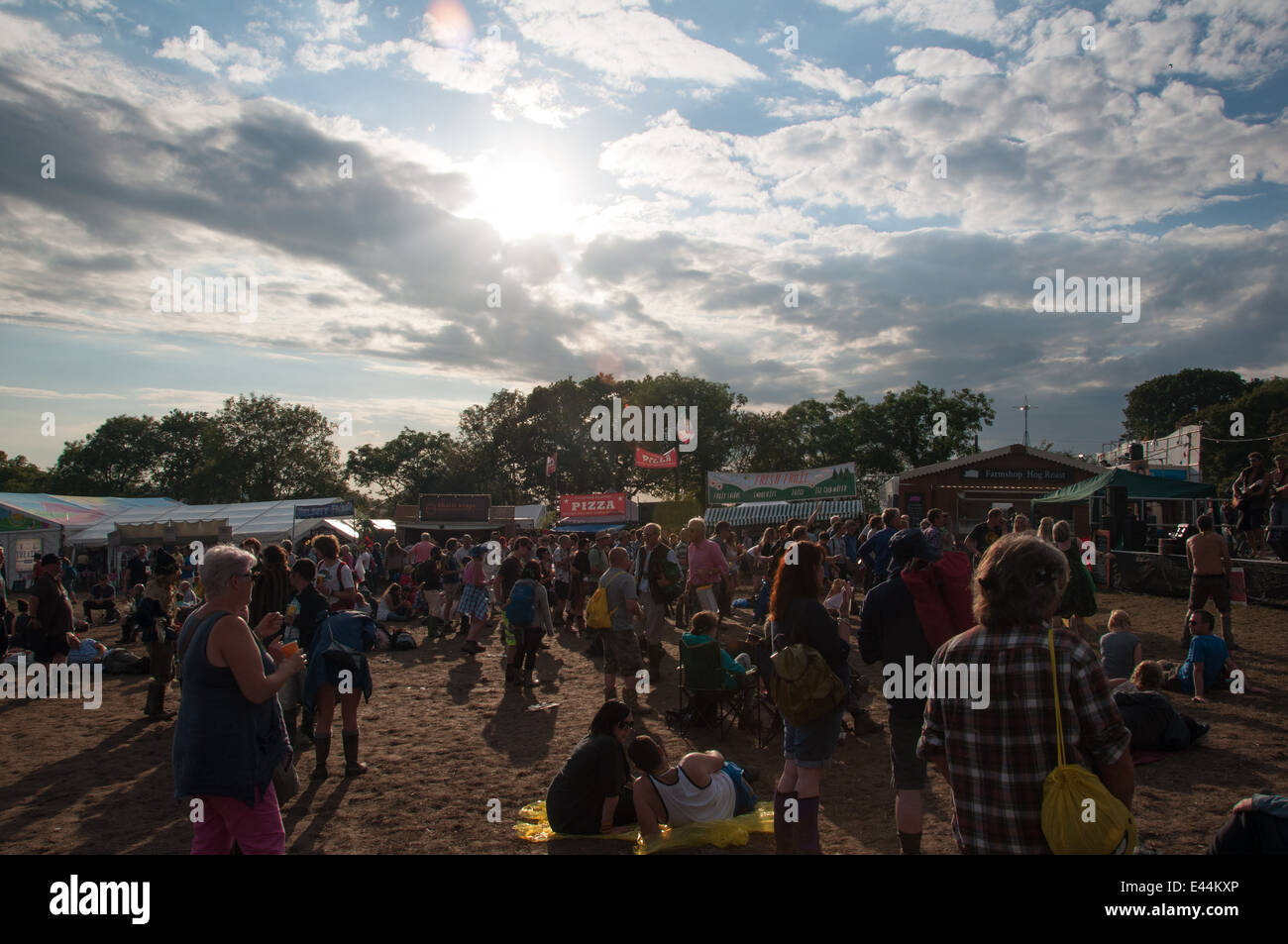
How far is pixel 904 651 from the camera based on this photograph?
3.86m

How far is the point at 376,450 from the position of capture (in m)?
84.2

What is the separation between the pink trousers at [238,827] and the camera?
3.05 metres

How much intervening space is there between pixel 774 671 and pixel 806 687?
0.24 metres

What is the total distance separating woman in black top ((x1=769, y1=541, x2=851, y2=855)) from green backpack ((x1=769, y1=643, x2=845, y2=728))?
84 mm

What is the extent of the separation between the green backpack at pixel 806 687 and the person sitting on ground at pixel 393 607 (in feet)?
44.3

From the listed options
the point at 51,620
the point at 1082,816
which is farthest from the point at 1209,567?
the point at 51,620

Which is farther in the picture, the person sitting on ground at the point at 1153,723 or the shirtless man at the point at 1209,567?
the shirtless man at the point at 1209,567

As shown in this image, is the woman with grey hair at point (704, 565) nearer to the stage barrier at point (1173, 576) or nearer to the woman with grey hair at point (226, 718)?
the woman with grey hair at point (226, 718)

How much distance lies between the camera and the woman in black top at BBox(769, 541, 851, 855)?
13.4 ft

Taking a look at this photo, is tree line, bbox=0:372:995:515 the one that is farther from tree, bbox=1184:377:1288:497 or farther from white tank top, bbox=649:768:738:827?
white tank top, bbox=649:768:738:827

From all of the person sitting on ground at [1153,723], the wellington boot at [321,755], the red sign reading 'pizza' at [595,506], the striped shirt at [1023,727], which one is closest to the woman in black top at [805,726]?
the striped shirt at [1023,727]

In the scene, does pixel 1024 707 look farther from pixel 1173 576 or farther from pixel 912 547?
pixel 1173 576

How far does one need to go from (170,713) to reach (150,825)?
4115mm
